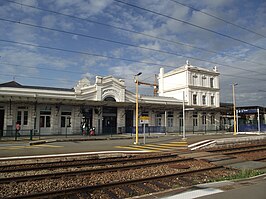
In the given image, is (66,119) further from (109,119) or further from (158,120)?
(158,120)

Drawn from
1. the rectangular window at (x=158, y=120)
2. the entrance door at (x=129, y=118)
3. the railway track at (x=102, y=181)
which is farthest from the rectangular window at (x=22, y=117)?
the rectangular window at (x=158, y=120)

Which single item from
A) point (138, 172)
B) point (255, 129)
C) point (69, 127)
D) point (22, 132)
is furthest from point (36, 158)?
point (255, 129)

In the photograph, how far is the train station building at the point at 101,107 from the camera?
29156 millimetres

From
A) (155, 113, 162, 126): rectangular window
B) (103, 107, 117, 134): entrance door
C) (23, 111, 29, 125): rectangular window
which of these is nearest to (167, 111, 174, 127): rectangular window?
(155, 113, 162, 126): rectangular window

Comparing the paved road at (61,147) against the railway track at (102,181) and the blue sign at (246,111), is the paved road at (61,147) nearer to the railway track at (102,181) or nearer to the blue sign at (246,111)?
the railway track at (102,181)

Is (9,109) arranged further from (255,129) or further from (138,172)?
(255,129)

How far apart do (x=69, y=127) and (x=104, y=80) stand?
8.50 metres

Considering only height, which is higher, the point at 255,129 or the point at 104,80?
the point at 104,80

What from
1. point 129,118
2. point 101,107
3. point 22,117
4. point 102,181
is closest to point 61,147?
point 102,181

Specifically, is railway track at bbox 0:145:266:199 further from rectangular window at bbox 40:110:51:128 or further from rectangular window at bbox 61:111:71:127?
rectangular window at bbox 61:111:71:127

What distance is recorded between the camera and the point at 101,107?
113ft

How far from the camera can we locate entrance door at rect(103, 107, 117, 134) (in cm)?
3440

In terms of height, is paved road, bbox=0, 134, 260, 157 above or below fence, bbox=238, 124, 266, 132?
below

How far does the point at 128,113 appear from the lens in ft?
124
